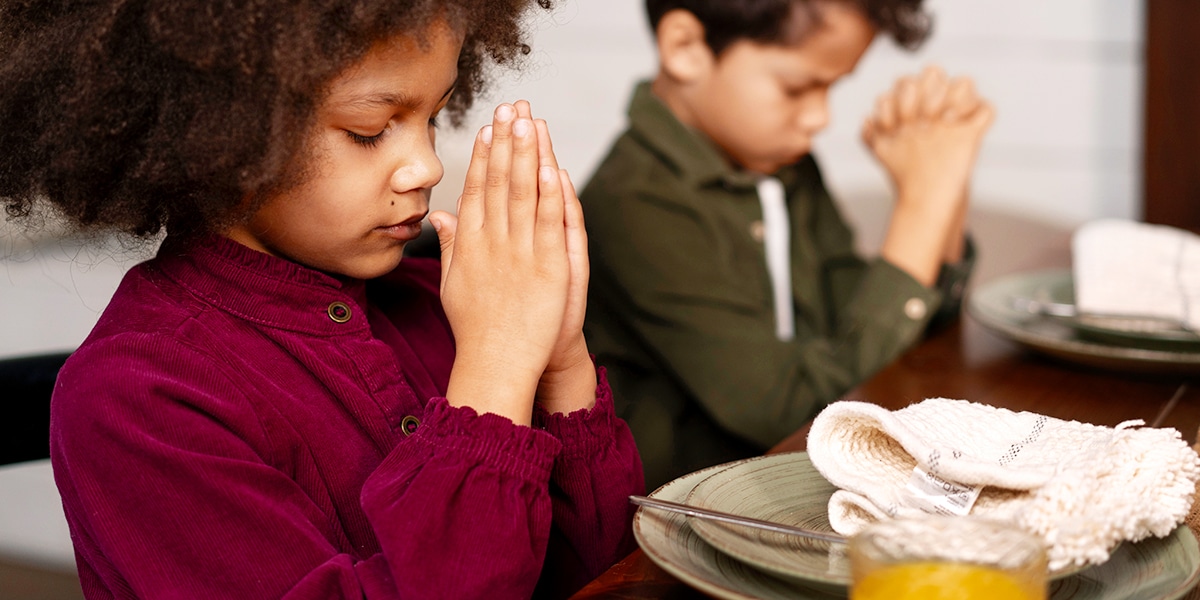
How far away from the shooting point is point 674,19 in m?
1.43

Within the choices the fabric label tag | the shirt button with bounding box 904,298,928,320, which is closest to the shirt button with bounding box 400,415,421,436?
the fabric label tag

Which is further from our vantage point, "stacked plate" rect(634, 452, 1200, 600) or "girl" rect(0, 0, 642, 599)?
"girl" rect(0, 0, 642, 599)

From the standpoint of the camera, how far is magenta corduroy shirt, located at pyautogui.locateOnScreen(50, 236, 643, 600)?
0.66 meters

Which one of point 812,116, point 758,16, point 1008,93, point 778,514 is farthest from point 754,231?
point 1008,93

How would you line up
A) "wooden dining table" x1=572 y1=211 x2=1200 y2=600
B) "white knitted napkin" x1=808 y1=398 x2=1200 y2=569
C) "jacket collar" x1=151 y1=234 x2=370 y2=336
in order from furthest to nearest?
"wooden dining table" x1=572 y1=211 x2=1200 y2=600 → "jacket collar" x1=151 y1=234 x2=370 y2=336 → "white knitted napkin" x1=808 y1=398 x2=1200 y2=569

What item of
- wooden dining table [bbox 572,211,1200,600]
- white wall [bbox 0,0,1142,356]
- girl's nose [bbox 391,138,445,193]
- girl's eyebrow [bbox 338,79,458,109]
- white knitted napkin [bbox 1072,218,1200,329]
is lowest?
white wall [bbox 0,0,1142,356]

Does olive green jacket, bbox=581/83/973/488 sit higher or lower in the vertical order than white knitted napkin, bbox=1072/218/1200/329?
lower

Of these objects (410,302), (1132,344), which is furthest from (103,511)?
(1132,344)

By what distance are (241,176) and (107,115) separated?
8 centimetres

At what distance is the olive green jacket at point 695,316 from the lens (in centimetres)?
123

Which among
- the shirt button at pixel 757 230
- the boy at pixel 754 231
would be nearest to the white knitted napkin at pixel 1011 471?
the boy at pixel 754 231

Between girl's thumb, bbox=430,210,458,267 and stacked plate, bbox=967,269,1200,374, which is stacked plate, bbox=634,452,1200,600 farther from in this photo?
stacked plate, bbox=967,269,1200,374

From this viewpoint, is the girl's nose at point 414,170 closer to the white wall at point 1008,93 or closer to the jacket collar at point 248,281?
the jacket collar at point 248,281

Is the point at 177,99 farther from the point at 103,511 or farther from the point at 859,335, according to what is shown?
the point at 859,335
